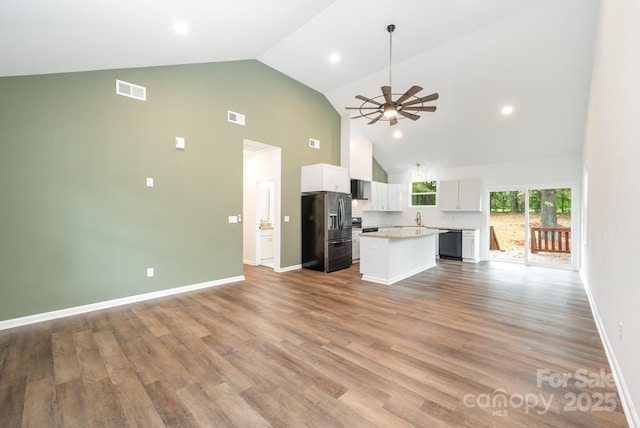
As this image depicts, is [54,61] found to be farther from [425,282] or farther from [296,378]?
[425,282]

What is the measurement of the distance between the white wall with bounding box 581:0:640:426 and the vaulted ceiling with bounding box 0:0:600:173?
1.69 metres

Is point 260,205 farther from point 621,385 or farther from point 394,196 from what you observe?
point 621,385

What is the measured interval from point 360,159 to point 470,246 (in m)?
3.73

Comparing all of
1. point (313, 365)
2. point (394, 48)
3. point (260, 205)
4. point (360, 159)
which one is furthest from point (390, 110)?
point (260, 205)

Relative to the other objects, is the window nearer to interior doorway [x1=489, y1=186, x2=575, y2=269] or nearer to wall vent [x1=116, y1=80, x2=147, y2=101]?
interior doorway [x1=489, y1=186, x2=575, y2=269]

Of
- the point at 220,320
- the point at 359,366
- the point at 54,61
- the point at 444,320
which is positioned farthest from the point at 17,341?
the point at 444,320

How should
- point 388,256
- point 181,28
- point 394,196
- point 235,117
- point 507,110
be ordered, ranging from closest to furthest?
1. point 181,28
2. point 388,256
3. point 235,117
4. point 507,110
5. point 394,196

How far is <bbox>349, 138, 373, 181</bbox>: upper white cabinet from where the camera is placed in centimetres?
714

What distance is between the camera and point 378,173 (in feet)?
29.2

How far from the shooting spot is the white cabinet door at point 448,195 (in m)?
7.53

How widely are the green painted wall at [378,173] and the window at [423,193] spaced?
95 centimetres

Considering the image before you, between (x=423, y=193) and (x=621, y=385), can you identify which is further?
(x=423, y=193)

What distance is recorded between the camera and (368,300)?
12.8 feet

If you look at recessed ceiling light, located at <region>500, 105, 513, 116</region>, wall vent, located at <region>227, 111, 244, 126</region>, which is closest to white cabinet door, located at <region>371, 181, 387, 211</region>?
recessed ceiling light, located at <region>500, 105, 513, 116</region>
